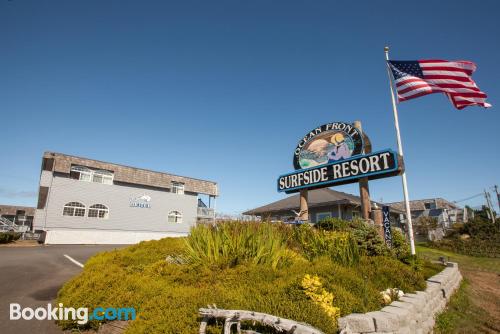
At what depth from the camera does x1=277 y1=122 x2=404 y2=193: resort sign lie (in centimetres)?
968

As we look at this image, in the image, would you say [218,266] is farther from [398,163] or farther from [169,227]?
[169,227]

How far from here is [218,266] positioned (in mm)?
5520

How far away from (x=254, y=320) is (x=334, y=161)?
29.2 ft

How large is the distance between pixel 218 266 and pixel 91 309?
2.44 meters

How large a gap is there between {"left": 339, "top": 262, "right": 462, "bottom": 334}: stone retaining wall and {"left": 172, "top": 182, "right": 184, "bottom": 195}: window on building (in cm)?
2884

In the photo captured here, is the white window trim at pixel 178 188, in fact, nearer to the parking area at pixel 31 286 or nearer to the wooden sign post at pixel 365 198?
the parking area at pixel 31 286

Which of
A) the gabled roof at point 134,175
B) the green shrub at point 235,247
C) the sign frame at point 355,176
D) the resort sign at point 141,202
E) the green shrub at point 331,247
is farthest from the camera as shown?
the resort sign at point 141,202

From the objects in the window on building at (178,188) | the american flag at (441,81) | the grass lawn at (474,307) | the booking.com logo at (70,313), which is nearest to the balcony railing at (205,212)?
the window on building at (178,188)

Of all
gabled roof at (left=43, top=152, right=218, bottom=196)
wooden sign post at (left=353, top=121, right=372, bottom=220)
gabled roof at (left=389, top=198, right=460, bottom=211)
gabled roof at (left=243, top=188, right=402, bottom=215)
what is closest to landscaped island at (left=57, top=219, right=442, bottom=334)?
wooden sign post at (left=353, top=121, right=372, bottom=220)

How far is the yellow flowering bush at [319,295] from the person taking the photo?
3.87 meters

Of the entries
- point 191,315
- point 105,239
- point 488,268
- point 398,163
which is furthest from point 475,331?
point 105,239

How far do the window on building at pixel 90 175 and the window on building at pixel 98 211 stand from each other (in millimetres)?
2594

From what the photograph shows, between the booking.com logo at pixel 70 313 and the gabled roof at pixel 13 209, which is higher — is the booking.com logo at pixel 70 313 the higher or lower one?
the lower one

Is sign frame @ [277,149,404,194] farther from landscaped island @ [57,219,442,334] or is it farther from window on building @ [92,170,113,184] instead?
window on building @ [92,170,113,184]
